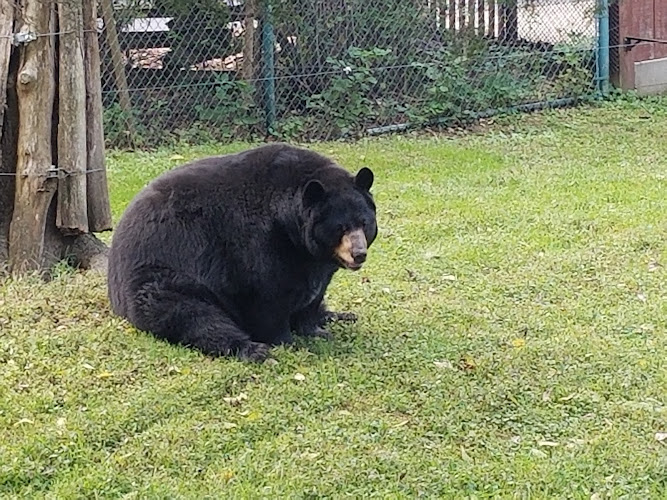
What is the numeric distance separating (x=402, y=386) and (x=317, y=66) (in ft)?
24.7

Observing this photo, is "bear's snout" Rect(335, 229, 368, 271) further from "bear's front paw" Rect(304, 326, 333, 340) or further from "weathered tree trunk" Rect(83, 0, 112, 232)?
"weathered tree trunk" Rect(83, 0, 112, 232)

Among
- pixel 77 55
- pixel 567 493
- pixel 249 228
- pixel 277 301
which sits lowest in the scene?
pixel 567 493

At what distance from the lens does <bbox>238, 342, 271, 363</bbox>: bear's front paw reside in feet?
18.2

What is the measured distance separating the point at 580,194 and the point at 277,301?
4.44 meters

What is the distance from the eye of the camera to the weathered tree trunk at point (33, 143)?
22.1 ft

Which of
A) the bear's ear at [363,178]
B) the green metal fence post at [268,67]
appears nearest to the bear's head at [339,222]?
the bear's ear at [363,178]

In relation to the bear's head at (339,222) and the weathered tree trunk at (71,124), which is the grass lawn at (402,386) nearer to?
the weathered tree trunk at (71,124)

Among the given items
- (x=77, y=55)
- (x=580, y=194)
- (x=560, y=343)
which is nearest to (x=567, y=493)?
(x=560, y=343)

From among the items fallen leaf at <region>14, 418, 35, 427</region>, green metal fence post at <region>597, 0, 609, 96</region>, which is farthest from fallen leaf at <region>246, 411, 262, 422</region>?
green metal fence post at <region>597, 0, 609, 96</region>

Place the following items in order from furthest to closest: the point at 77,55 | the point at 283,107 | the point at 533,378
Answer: the point at 283,107
the point at 77,55
the point at 533,378

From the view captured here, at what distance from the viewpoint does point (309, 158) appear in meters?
5.99

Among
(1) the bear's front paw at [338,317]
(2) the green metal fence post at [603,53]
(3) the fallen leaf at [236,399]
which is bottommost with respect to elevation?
(3) the fallen leaf at [236,399]

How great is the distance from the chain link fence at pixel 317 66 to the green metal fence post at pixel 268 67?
0.01 meters

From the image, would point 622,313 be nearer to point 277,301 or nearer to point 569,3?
point 277,301
